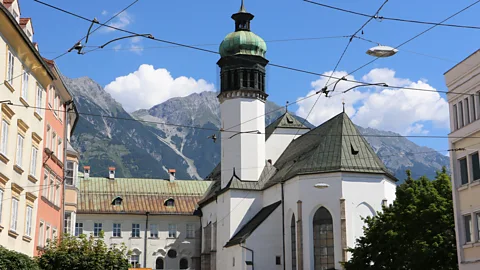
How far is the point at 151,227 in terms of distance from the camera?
72750 millimetres

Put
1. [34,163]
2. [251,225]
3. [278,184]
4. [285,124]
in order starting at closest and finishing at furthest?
[34,163] < [278,184] < [251,225] < [285,124]

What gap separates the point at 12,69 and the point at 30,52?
5.78 feet

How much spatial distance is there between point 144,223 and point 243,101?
66.5ft

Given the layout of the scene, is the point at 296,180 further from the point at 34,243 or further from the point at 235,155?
the point at 34,243

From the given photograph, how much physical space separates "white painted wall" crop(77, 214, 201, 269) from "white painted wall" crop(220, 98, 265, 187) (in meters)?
14.6

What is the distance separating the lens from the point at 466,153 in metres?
28.5

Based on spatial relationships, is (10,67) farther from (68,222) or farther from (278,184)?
(278,184)

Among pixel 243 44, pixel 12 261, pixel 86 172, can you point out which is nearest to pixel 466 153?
pixel 12 261

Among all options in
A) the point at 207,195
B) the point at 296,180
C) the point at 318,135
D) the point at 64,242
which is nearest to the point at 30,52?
the point at 64,242

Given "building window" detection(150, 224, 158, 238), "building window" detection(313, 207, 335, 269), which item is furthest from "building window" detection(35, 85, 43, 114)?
"building window" detection(150, 224, 158, 238)

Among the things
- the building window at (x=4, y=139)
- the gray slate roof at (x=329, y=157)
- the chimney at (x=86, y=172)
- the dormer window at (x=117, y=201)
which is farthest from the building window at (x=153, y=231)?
the building window at (x=4, y=139)

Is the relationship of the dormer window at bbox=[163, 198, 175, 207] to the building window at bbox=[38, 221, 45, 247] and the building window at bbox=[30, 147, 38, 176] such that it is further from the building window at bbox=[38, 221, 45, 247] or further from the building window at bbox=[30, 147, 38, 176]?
the building window at bbox=[30, 147, 38, 176]

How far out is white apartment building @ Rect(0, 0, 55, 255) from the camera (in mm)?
22406

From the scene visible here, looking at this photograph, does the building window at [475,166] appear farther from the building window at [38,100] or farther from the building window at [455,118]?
the building window at [38,100]
